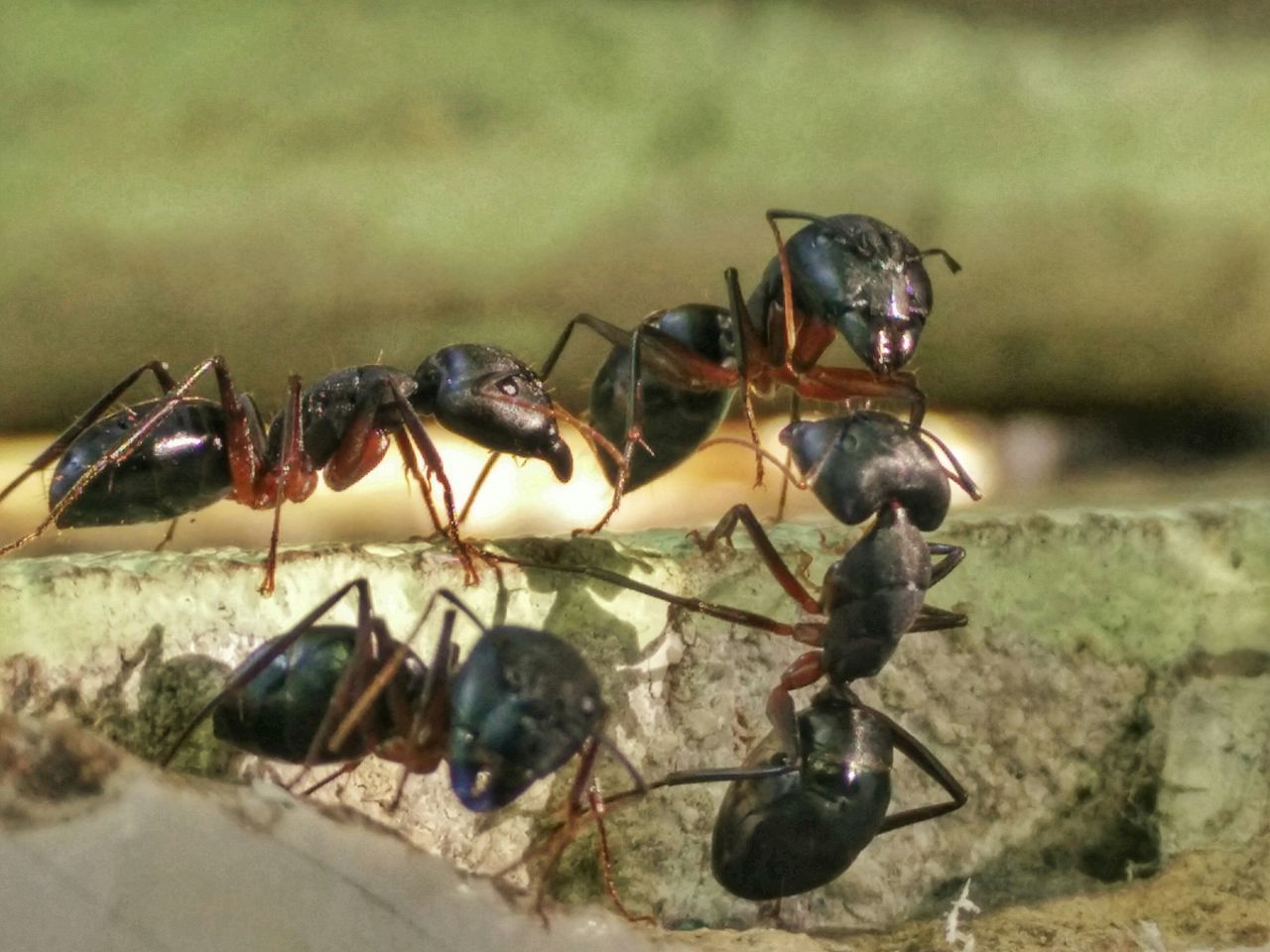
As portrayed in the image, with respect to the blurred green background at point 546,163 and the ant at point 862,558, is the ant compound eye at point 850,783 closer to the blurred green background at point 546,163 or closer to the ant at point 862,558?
the ant at point 862,558

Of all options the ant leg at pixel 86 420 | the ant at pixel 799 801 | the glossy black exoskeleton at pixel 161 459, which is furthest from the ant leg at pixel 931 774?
the ant leg at pixel 86 420

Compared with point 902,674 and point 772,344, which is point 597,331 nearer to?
point 772,344

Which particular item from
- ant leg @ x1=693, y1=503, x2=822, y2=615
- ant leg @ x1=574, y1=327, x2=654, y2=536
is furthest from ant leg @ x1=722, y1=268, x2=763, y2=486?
ant leg @ x1=693, y1=503, x2=822, y2=615

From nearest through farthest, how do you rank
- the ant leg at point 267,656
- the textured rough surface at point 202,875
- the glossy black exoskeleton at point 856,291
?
the textured rough surface at point 202,875 → the ant leg at point 267,656 → the glossy black exoskeleton at point 856,291

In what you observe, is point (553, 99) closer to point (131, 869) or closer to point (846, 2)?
point (846, 2)

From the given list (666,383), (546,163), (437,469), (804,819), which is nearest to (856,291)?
(666,383)

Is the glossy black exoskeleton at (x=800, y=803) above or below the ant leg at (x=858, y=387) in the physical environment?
below
